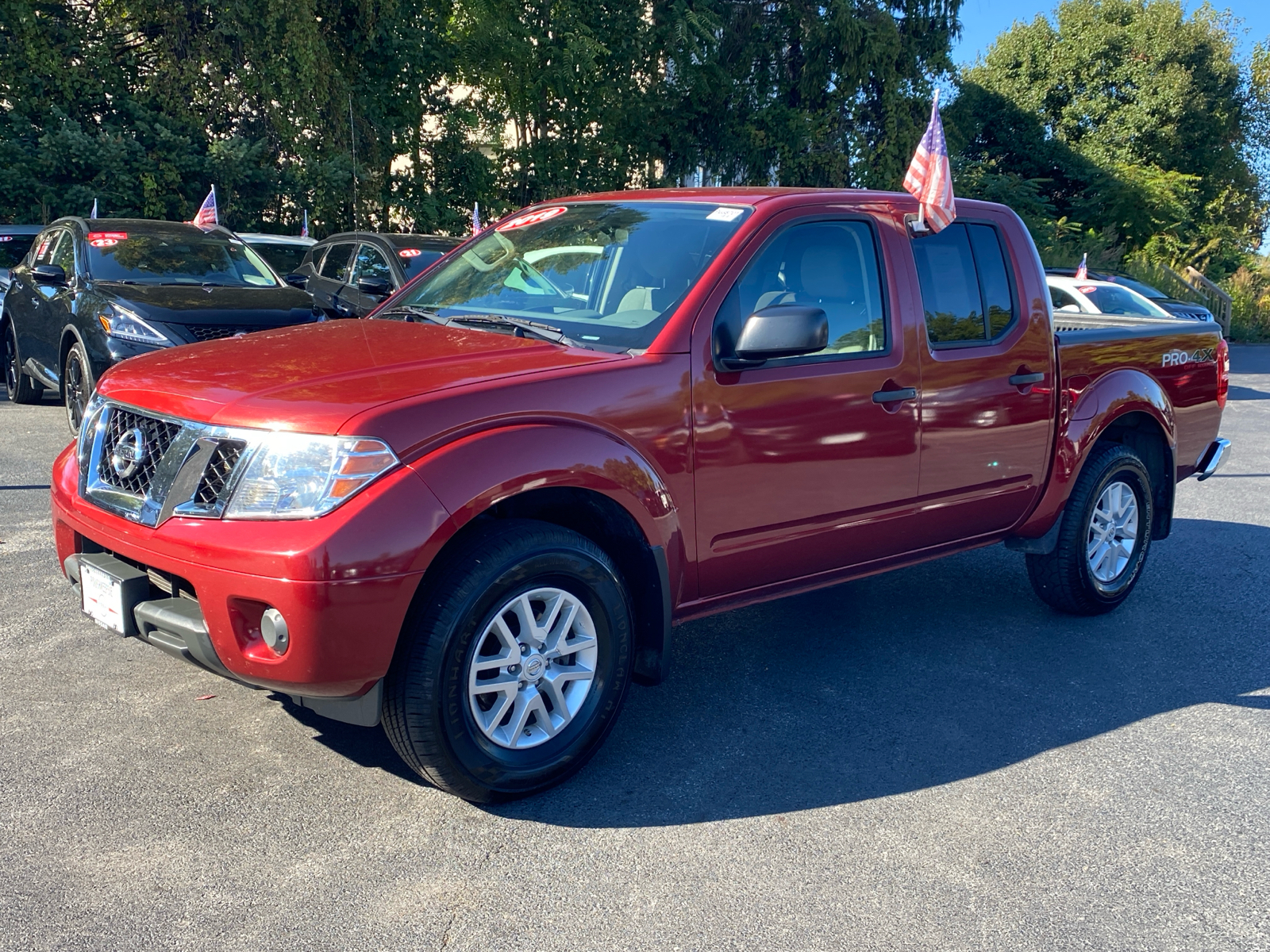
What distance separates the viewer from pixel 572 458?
356 cm

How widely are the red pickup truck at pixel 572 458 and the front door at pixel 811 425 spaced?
1 centimetres

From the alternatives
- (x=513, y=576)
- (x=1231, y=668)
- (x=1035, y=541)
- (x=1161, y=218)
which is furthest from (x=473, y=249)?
(x=1161, y=218)

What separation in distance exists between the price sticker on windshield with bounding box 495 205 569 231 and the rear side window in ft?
4.81

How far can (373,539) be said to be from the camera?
3148 mm

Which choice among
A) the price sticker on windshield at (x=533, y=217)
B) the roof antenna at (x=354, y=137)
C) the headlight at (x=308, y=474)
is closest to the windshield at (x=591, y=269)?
the price sticker on windshield at (x=533, y=217)

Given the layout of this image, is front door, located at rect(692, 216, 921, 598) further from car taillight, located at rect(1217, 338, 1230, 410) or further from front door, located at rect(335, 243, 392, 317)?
front door, located at rect(335, 243, 392, 317)

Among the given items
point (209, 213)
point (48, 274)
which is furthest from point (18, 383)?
point (209, 213)

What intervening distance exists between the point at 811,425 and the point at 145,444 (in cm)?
220

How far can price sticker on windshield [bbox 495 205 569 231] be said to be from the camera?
4.94 m

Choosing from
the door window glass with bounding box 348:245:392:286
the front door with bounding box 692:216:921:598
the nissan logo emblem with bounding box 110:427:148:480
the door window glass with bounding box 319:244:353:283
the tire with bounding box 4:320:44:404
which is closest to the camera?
the nissan logo emblem with bounding box 110:427:148:480

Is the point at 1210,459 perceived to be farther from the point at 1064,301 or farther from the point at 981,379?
the point at 1064,301

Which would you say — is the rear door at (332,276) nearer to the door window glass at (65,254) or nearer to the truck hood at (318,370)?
the door window glass at (65,254)

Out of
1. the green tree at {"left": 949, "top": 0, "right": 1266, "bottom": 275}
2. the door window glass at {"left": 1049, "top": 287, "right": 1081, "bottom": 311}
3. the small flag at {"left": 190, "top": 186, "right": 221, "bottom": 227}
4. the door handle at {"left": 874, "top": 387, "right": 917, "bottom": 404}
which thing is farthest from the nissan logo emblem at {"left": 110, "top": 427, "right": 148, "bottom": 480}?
the green tree at {"left": 949, "top": 0, "right": 1266, "bottom": 275}

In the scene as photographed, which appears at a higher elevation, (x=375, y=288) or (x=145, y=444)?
(x=375, y=288)
